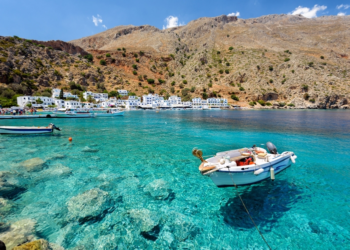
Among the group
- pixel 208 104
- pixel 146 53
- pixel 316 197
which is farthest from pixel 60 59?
pixel 316 197

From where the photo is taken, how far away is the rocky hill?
8475cm

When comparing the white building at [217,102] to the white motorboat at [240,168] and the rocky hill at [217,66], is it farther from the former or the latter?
the white motorboat at [240,168]

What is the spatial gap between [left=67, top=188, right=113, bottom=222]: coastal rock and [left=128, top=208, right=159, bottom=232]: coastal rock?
121 centimetres

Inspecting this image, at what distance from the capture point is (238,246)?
515cm

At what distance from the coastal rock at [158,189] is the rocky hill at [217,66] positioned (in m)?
84.3

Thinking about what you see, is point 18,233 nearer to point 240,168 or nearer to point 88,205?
point 88,205

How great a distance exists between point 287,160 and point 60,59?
119m

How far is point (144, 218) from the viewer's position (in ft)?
20.2

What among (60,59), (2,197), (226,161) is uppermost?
(60,59)

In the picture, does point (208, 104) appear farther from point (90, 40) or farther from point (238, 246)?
point (90, 40)

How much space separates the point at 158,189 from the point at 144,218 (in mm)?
2101

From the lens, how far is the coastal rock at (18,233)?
458 cm

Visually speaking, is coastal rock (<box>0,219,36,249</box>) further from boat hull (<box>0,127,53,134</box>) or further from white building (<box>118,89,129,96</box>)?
white building (<box>118,89,129,96</box>)

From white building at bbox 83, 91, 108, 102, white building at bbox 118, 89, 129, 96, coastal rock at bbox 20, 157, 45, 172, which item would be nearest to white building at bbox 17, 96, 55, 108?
white building at bbox 83, 91, 108, 102
